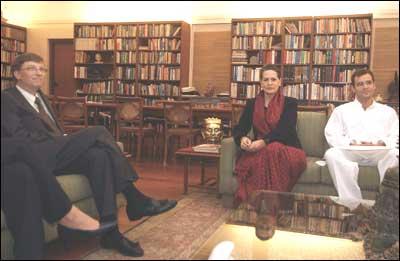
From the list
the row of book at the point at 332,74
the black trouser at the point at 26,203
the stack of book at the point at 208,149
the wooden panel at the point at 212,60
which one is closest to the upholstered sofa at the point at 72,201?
the black trouser at the point at 26,203

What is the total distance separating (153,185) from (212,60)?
4.13 metres

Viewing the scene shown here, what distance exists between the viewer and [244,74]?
7609mm

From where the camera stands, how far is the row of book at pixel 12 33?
853 centimetres

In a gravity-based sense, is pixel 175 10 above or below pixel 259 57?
Result: above

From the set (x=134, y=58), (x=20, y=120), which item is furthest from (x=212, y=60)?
(x=20, y=120)

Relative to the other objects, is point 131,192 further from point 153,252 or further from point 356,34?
point 356,34

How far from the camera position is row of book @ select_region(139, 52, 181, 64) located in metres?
7.93

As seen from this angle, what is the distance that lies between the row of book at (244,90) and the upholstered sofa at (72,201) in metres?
5.20

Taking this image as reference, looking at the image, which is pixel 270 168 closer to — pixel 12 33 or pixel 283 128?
pixel 283 128

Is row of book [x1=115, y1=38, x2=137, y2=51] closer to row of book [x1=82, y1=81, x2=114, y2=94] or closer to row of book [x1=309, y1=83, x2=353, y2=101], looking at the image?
row of book [x1=82, y1=81, x2=114, y2=94]

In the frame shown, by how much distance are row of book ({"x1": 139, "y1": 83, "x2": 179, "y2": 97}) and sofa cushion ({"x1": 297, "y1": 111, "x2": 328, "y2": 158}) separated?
175 inches

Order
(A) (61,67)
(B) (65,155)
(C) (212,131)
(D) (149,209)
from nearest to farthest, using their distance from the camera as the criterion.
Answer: (B) (65,155) < (D) (149,209) < (C) (212,131) < (A) (61,67)

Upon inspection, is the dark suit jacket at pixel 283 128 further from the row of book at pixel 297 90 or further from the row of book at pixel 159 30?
the row of book at pixel 159 30

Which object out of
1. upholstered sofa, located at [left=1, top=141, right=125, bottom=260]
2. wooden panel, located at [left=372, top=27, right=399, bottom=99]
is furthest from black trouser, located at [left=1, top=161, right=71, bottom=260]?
Answer: wooden panel, located at [left=372, top=27, right=399, bottom=99]
